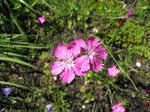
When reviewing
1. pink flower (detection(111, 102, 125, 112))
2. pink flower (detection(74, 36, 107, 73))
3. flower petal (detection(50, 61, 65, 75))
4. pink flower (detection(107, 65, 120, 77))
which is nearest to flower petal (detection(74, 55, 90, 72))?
pink flower (detection(74, 36, 107, 73))

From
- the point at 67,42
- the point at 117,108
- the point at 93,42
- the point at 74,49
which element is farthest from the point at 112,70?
the point at 74,49

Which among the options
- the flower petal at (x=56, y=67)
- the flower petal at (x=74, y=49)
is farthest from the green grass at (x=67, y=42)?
the flower petal at (x=74, y=49)

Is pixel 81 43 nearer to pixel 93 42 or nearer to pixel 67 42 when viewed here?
pixel 93 42

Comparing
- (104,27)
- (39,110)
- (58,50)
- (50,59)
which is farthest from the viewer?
(104,27)

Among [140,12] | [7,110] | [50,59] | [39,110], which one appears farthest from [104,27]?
[7,110]

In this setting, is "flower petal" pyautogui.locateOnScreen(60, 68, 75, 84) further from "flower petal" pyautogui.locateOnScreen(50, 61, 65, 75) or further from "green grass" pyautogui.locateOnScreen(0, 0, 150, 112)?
"green grass" pyautogui.locateOnScreen(0, 0, 150, 112)

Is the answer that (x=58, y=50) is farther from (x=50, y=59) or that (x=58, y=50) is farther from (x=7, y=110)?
(x=7, y=110)
